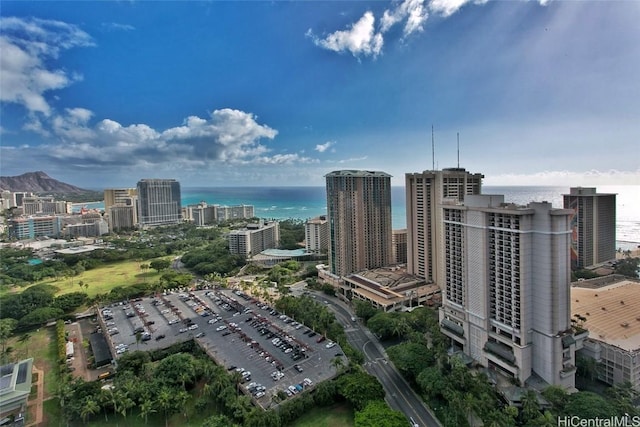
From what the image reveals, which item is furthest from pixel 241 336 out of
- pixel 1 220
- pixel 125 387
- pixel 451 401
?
pixel 1 220

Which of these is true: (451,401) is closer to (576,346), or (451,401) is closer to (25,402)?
(576,346)

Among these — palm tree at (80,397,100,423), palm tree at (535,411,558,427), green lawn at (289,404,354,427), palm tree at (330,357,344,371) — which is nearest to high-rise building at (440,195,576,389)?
palm tree at (535,411,558,427)

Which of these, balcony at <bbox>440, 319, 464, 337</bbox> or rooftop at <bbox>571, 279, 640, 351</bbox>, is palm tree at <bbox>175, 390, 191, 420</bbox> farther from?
rooftop at <bbox>571, 279, 640, 351</bbox>

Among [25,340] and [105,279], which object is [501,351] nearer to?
[25,340]

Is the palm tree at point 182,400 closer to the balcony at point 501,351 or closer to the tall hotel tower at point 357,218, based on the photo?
the balcony at point 501,351

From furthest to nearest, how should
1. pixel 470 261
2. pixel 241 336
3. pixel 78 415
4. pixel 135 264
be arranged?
pixel 135 264, pixel 241 336, pixel 470 261, pixel 78 415

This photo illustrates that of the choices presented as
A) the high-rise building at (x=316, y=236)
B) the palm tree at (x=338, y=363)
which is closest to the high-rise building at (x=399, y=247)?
the high-rise building at (x=316, y=236)

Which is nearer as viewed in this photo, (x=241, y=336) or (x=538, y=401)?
(x=538, y=401)
